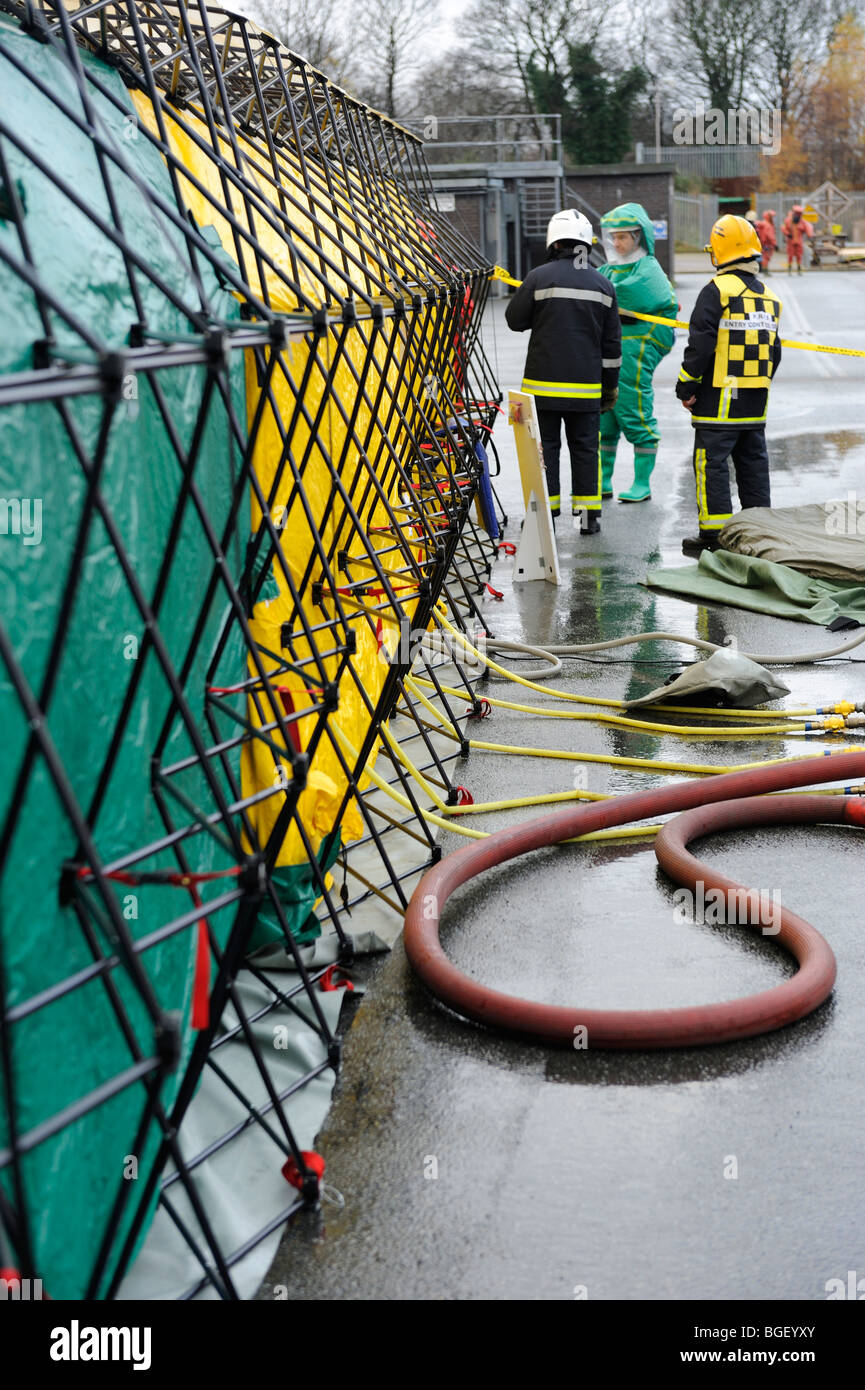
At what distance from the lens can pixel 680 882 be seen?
15.4 ft

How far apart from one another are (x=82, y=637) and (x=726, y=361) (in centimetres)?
801

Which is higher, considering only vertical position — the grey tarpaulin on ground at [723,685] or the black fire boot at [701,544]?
the black fire boot at [701,544]

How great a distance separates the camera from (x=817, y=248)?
43875 millimetres

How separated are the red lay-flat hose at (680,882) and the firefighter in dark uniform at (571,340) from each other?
5360mm

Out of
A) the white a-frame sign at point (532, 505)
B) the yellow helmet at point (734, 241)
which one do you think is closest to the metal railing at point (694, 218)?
the yellow helmet at point (734, 241)

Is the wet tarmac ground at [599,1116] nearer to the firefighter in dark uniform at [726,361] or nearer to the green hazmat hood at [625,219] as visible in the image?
the firefighter in dark uniform at [726,361]

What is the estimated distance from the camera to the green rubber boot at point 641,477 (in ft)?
39.0

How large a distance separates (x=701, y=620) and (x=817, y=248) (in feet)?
130

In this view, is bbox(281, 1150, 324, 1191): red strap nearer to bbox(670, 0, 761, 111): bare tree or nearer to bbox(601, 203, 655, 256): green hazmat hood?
bbox(601, 203, 655, 256): green hazmat hood

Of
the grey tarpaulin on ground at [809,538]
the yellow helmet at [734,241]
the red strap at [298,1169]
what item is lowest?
the red strap at [298,1169]

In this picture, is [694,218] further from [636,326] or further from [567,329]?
[567,329]

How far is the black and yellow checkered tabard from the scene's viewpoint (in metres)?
9.77

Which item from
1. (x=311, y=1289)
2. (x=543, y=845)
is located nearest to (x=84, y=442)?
(x=311, y=1289)
